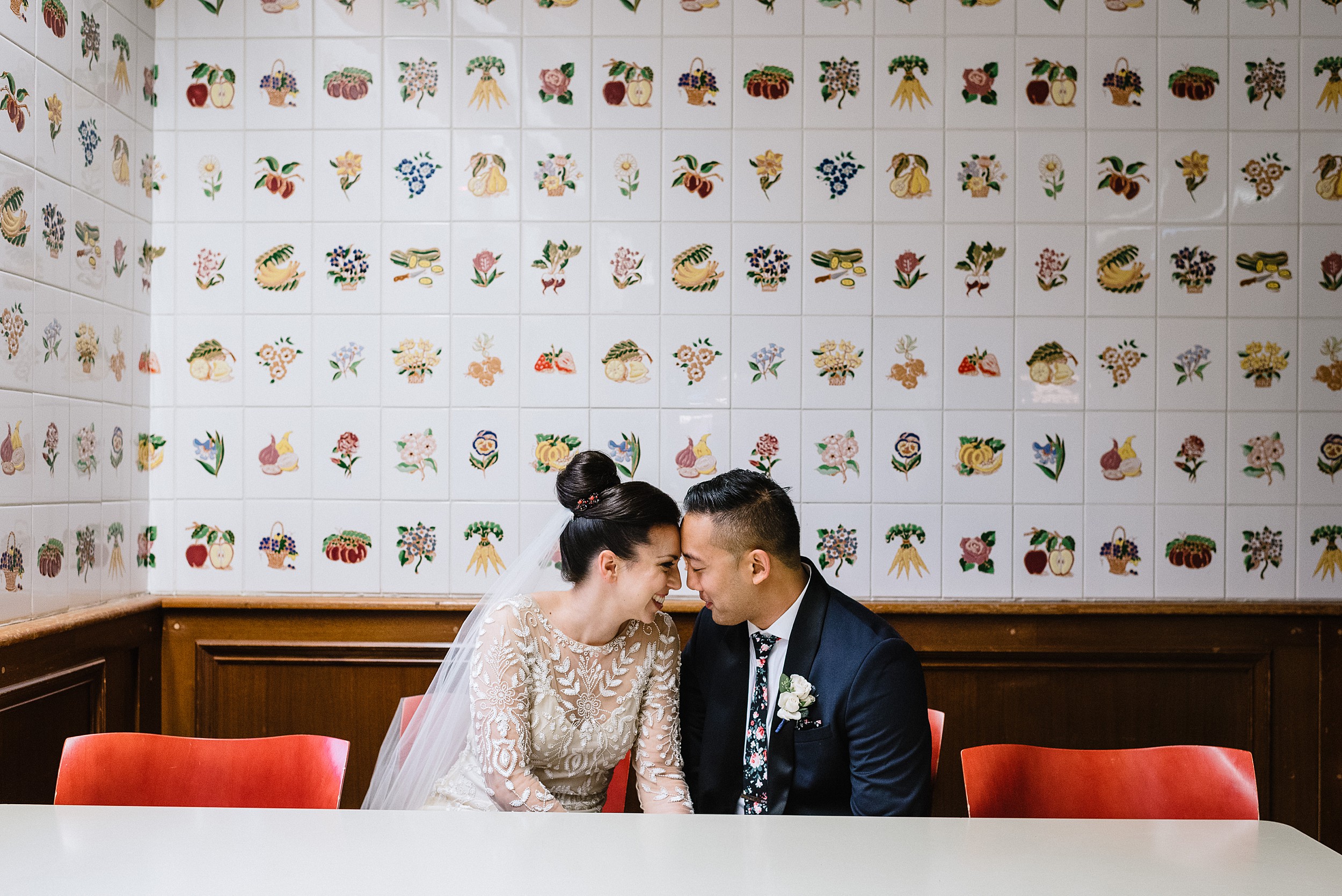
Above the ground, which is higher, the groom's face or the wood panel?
the groom's face

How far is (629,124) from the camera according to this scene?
2.75m

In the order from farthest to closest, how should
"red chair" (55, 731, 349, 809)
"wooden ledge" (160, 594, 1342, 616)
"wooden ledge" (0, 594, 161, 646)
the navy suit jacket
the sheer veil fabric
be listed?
"wooden ledge" (160, 594, 1342, 616)
"wooden ledge" (0, 594, 161, 646)
the sheer veil fabric
the navy suit jacket
"red chair" (55, 731, 349, 809)

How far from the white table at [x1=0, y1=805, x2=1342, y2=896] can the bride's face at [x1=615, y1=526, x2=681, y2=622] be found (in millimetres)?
565

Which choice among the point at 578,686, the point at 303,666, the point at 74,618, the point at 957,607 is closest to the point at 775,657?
the point at 578,686

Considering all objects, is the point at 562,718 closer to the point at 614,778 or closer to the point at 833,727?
the point at 614,778

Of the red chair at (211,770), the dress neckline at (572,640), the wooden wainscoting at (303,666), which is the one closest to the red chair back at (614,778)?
the dress neckline at (572,640)

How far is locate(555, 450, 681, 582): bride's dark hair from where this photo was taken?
1930 millimetres

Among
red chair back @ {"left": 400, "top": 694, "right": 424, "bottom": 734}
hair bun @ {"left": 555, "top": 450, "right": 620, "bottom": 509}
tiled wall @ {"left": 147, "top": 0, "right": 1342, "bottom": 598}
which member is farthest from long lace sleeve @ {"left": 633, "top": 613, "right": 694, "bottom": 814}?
tiled wall @ {"left": 147, "top": 0, "right": 1342, "bottom": 598}

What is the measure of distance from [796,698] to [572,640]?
0.49 metres

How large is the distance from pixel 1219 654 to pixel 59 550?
3.18 metres

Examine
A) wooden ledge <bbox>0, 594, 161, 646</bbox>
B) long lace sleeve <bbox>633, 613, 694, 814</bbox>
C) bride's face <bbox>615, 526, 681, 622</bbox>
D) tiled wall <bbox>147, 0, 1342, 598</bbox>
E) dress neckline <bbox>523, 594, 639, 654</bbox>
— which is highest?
tiled wall <bbox>147, 0, 1342, 598</bbox>

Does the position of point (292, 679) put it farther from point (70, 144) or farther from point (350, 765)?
point (70, 144)

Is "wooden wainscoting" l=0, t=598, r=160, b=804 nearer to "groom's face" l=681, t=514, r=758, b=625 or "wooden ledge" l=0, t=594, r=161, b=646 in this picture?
"wooden ledge" l=0, t=594, r=161, b=646

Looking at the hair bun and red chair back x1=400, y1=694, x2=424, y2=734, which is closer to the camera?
the hair bun
